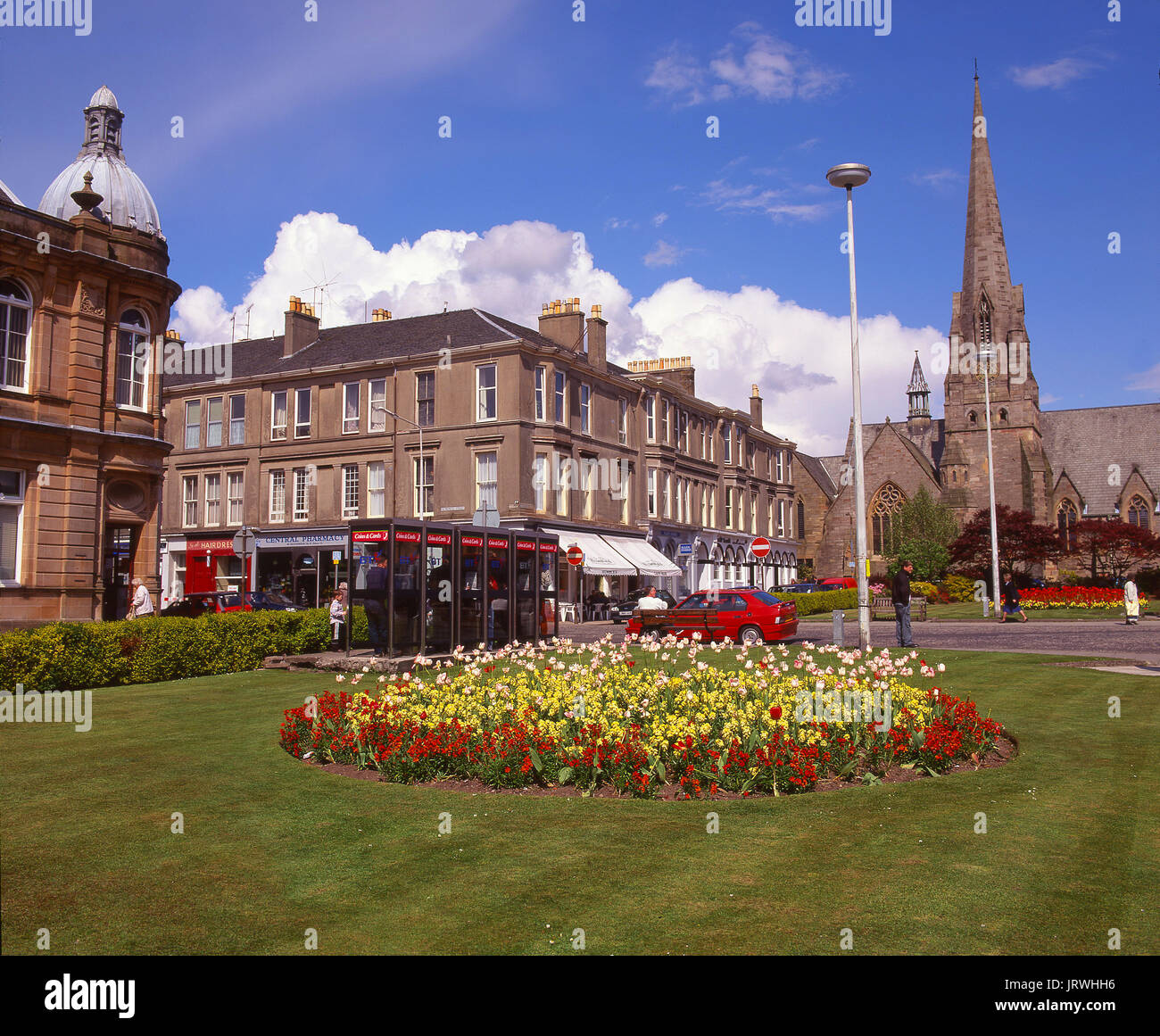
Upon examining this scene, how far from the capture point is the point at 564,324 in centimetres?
4681

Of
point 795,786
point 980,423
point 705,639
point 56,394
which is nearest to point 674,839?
point 795,786

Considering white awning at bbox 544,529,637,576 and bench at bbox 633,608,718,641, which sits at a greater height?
white awning at bbox 544,529,637,576

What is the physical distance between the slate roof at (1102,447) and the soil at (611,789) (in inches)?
3268

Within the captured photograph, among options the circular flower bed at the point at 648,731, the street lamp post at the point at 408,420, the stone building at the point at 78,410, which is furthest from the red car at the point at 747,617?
the street lamp post at the point at 408,420

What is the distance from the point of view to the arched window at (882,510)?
81312mm

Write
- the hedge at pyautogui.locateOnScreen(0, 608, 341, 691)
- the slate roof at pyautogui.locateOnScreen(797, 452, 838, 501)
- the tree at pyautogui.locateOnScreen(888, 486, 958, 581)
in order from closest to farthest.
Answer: the hedge at pyautogui.locateOnScreen(0, 608, 341, 691), the tree at pyautogui.locateOnScreen(888, 486, 958, 581), the slate roof at pyautogui.locateOnScreen(797, 452, 838, 501)

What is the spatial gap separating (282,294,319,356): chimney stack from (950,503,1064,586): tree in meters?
37.3

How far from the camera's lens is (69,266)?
22.7 metres

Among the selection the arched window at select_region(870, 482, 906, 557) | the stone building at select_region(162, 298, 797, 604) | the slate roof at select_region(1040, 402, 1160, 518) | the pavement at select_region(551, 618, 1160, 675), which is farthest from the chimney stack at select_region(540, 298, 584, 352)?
the slate roof at select_region(1040, 402, 1160, 518)

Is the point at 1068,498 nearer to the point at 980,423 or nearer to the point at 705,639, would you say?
the point at 980,423

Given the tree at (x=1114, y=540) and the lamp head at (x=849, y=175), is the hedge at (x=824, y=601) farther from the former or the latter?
the lamp head at (x=849, y=175)

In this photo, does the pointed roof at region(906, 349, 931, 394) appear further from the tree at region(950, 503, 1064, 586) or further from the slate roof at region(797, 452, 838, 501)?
the tree at region(950, 503, 1064, 586)

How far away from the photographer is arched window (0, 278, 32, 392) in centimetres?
2164

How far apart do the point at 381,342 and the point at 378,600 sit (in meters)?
30.4
